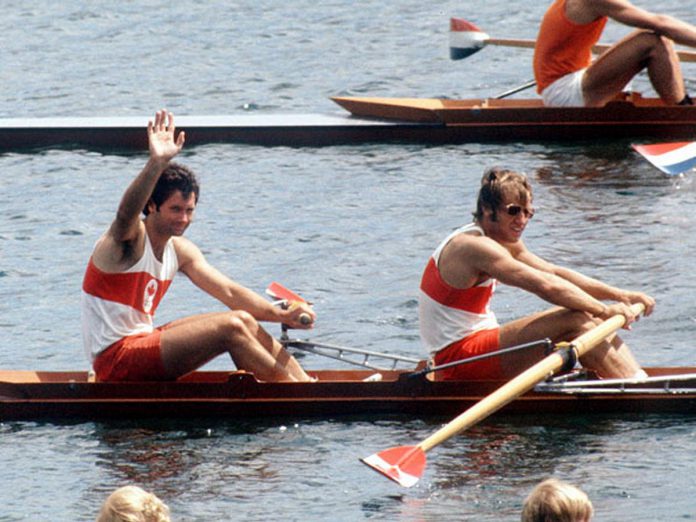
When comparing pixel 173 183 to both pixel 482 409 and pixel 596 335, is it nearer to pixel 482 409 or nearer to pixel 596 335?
pixel 482 409

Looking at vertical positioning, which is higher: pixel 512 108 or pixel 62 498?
pixel 512 108

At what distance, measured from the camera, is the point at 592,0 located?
531 inches

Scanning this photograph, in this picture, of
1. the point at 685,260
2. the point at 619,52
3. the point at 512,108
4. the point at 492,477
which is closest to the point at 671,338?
the point at 685,260

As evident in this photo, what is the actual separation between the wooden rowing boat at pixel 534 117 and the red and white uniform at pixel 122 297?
21.5 ft

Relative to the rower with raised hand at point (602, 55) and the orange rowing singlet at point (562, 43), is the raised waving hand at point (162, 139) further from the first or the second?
the orange rowing singlet at point (562, 43)

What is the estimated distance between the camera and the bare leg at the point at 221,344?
27.6 ft

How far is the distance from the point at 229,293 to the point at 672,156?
4.52 m

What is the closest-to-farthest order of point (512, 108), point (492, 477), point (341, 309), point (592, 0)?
1. point (492, 477)
2. point (341, 309)
3. point (592, 0)
4. point (512, 108)

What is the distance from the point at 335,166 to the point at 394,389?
634cm

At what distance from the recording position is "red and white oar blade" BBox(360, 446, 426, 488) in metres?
7.53

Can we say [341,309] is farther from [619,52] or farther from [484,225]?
[619,52]

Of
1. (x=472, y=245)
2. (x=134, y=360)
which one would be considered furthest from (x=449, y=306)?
(x=134, y=360)

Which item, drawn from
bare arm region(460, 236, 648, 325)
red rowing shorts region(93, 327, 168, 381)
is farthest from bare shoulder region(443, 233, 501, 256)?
red rowing shorts region(93, 327, 168, 381)

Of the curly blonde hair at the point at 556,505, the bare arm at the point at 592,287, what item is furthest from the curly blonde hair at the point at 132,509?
the bare arm at the point at 592,287
